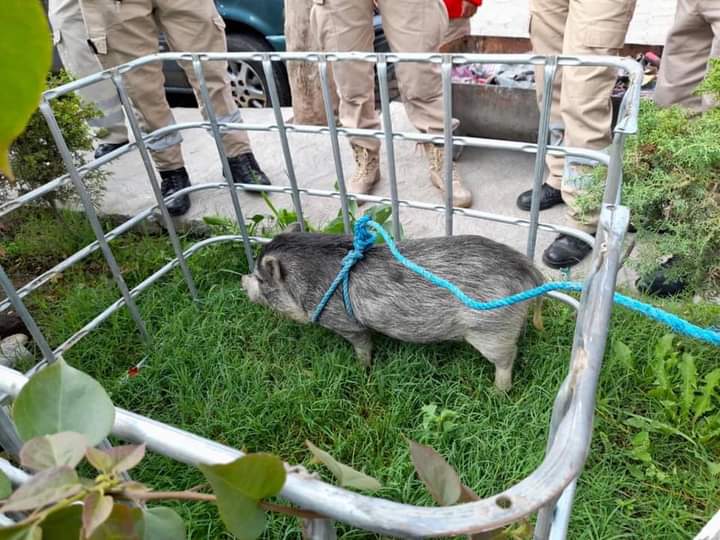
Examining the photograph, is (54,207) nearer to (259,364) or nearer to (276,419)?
(259,364)

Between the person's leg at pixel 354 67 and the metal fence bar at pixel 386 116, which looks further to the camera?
the person's leg at pixel 354 67

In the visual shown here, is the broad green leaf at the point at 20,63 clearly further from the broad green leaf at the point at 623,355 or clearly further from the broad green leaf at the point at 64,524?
the broad green leaf at the point at 623,355

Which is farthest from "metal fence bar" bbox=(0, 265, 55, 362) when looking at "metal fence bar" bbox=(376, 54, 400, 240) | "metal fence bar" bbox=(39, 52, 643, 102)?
"metal fence bar" bbox=(376, 54, 400, 240)

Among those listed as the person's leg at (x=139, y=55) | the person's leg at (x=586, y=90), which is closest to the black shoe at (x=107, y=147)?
the person's leg at (x=139, y=55)

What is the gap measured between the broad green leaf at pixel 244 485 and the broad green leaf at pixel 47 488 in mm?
111

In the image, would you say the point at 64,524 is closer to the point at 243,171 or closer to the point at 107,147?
the point at 243,171

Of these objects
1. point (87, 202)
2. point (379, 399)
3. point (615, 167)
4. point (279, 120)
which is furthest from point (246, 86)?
point (615, 167)

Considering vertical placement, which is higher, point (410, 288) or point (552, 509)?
point (552, 509)

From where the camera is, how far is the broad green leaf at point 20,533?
0.44 meters

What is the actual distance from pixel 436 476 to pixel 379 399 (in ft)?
5.84

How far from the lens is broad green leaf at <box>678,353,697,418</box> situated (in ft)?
6.77

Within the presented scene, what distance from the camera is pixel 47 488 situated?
1.60 feet

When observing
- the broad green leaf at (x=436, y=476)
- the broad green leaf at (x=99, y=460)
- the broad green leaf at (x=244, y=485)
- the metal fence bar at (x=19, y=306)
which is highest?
the broad green leaf at (x=99, y=460)

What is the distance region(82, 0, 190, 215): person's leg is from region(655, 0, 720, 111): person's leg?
273cm
